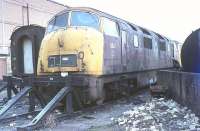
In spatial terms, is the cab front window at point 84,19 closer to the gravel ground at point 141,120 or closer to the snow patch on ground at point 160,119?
the gravel ground at point 141,120

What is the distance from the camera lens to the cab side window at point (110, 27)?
12.7 meters

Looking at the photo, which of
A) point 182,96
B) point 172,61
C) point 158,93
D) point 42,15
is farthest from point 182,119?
point 42,15

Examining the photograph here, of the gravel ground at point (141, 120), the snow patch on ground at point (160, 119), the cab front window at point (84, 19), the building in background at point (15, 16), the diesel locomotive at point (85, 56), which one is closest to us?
the snow patch on ground at point (160, 119)

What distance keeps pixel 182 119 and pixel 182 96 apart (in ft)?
6.56

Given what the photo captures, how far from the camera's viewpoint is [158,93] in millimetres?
14562

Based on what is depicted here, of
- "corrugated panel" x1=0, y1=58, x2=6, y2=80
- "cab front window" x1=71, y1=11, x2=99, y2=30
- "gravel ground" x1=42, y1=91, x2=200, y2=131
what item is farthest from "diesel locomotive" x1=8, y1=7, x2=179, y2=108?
"corrugated panel" x1=0, y1=58, x2=6, y2=80

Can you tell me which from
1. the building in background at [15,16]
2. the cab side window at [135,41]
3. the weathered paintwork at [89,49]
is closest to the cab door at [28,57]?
the weathered paintwork at [89,49]

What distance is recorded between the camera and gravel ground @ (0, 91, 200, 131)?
9219 mm

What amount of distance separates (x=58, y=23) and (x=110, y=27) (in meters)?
1.67

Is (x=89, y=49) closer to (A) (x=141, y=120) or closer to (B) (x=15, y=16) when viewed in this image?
(A) (x=141, y=120)

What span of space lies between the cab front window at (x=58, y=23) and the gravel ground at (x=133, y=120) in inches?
107

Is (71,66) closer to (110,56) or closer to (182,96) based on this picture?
(110,56)

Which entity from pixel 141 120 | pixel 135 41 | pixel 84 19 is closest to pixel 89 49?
pixel 84 19

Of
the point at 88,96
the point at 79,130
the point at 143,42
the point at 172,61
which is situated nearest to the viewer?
the point at 79,130
